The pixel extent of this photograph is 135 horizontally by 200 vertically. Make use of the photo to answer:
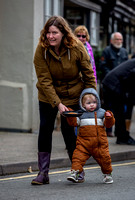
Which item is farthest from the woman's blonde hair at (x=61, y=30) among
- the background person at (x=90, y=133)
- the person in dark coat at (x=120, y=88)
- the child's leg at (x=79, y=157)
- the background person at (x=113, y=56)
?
the background person at (x=113, y=56)

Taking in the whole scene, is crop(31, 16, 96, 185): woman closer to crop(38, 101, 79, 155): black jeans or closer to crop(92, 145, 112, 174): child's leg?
crop(38, 101, 79, 155): black jeans

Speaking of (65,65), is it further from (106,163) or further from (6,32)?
(6,32)

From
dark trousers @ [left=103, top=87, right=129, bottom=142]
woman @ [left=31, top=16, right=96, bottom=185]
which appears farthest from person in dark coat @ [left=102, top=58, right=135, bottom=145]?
woman @ [left=31, top=16, right=96, bottom=185]

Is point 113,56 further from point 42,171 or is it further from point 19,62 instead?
point 42,171

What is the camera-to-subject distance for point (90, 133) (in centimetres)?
593

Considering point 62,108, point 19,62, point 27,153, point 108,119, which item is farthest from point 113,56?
point 62,108

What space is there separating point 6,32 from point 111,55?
223cm

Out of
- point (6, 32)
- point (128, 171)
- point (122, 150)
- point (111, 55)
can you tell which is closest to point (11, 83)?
point (6, 32)

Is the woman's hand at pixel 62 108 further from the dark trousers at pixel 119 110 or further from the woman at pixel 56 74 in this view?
the dark trousers at pixel 119 110

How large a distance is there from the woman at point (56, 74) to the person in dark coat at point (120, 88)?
9.98 ft

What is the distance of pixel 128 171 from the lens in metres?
7.00

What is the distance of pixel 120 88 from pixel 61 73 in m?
3.38

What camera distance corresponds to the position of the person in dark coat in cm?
907

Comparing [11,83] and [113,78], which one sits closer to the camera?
[113,78]
